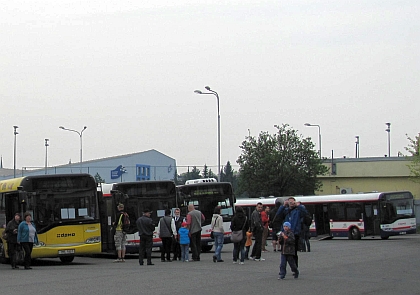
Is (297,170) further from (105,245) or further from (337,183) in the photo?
(105,245)

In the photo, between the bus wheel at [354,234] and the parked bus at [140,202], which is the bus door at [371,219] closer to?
the bus wheel at [354,234]

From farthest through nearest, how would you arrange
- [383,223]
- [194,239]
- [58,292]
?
[383,223] → [194,239] → [58,292]

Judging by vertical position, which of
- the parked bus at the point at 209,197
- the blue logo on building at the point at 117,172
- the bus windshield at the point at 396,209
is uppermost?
the blue logo on building at the point at 117,172

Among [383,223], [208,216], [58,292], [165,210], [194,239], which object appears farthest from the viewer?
[383,223]

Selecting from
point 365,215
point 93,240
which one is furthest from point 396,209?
point 93,240

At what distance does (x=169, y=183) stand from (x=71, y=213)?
4686mm

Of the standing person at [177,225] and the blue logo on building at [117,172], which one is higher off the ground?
the blue logo on building at [117,172]

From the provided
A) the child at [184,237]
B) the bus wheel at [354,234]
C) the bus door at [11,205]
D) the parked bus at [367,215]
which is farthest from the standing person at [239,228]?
the bus wheel at [354,234]

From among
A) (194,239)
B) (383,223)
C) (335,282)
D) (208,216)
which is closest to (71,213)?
(194,239)

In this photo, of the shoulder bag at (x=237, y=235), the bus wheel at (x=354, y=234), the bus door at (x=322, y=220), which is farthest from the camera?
the bus door at (x=322, y=220)

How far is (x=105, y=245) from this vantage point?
27734 millimetres

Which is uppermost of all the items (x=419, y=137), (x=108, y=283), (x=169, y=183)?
(x=419, y=137)

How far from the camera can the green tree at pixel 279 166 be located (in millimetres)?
62625

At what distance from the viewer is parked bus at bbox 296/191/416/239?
40594 mm
